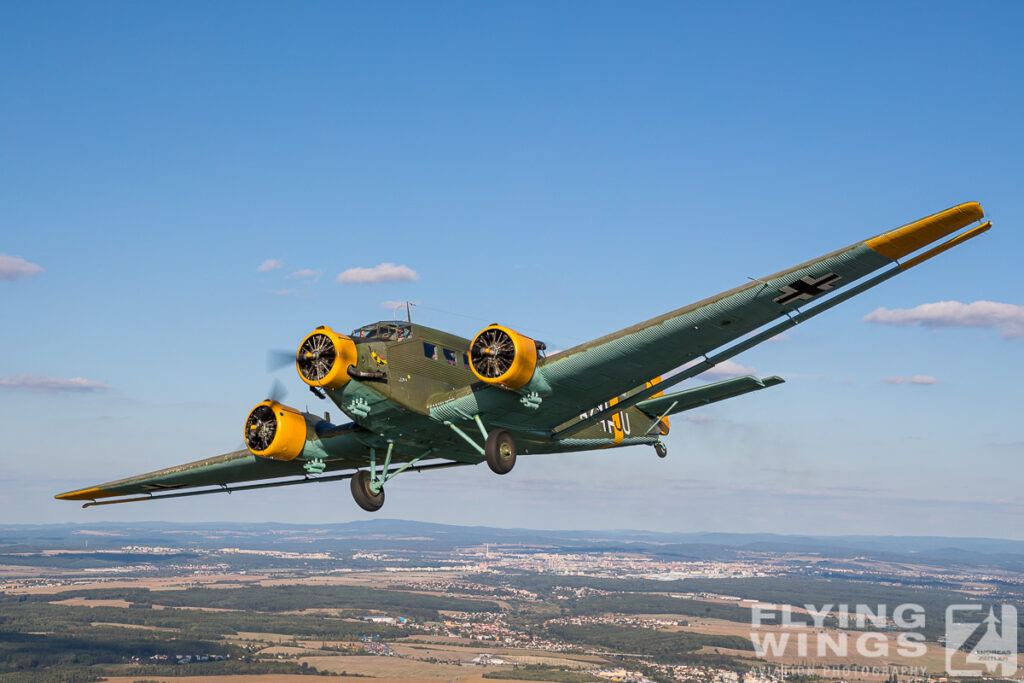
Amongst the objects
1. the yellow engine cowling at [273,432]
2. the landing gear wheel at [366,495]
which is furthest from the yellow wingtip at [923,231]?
the yellow engine cowling at [273,432]

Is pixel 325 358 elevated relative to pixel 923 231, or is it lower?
lower

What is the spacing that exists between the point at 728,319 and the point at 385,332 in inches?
397

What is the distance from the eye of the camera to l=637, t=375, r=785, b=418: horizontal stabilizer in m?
28.4

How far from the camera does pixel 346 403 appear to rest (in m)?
24.9

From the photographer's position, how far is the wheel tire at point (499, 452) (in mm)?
25234

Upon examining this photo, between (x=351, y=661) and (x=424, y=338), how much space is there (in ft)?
563

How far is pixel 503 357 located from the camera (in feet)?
78.8

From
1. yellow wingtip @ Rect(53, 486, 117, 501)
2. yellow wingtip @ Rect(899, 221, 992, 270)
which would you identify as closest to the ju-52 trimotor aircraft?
yellow wingtip @ Rect(899, 221, 992, 270)

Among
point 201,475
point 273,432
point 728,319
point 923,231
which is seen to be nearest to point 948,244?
point 923,231

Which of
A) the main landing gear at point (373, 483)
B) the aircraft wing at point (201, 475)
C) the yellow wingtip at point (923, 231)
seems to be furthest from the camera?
the aircraft wing at point (201, 475)

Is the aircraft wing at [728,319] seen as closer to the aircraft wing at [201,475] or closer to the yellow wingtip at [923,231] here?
the yellow wingtip at [923,231]

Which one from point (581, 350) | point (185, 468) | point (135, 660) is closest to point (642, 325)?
point (581, 350)

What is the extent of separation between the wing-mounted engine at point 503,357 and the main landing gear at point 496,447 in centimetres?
196

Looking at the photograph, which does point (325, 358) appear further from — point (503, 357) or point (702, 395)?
point (702, 395)
